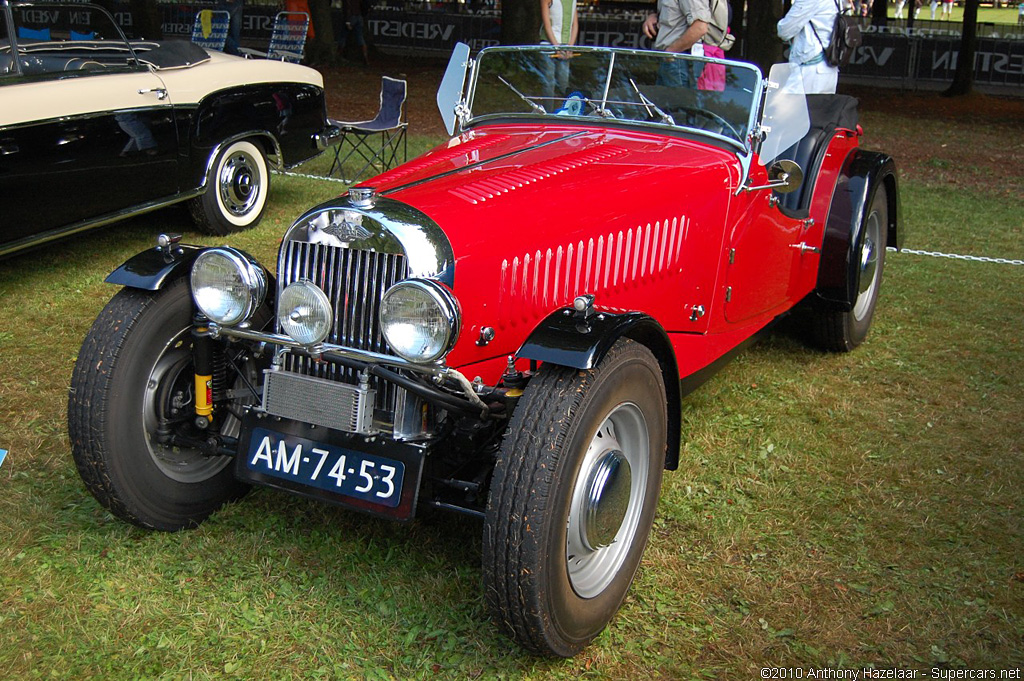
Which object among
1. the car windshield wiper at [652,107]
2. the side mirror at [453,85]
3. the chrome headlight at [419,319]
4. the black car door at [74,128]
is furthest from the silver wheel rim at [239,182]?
the chrome headlight at [419,319]

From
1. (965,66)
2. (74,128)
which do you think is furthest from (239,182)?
(965,66)

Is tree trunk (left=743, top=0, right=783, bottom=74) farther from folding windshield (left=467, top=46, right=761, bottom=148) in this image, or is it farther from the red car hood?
the red car hood

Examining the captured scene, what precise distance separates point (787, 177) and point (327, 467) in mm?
2227

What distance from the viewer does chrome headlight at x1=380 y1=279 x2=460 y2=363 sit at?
8.18ft

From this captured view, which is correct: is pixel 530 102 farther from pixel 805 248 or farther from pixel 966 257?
pixel 966 257

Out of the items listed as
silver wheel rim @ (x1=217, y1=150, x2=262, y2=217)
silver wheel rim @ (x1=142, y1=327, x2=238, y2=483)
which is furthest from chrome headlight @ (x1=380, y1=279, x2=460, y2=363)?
silver wheel rim @ (x1=217, y1=150, x2=262, y2=217)

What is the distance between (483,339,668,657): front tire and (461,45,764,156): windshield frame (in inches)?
59.9

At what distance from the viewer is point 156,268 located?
300cm

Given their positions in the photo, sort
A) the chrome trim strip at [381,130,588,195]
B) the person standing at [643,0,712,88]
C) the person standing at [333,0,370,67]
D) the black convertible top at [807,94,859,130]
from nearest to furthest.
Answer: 1. the chrome trim strip at [381,130,588,195]
2. the black convertible top at [807,94,859,130]
3. the person standing at [643,0,712,88]
4. the person standing at [333,0,370,67]

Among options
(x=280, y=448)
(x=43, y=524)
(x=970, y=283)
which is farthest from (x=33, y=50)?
(x=970, y=283)

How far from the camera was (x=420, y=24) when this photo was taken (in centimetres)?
2488

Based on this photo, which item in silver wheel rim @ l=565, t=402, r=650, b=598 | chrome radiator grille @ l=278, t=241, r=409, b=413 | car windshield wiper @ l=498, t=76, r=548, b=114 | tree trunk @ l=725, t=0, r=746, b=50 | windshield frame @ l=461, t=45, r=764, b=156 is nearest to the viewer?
silver wheel rim @ l=565, t=402, r=650, b=598

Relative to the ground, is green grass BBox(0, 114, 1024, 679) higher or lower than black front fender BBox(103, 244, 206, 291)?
lower

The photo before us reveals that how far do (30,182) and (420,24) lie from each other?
21.1m
